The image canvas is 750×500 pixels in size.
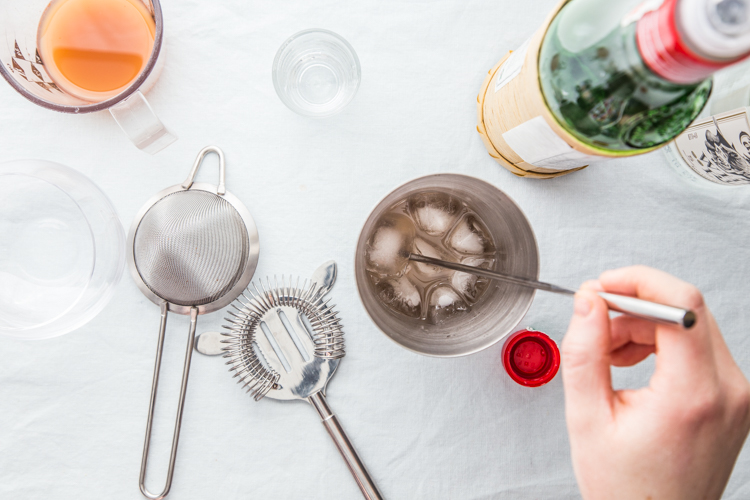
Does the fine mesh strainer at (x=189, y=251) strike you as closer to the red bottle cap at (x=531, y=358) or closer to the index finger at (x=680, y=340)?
the red bottle cap at (x=531, y=358)

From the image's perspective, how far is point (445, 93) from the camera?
2.37ft

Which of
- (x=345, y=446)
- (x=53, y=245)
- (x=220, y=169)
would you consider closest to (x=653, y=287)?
(x=345, y=446)

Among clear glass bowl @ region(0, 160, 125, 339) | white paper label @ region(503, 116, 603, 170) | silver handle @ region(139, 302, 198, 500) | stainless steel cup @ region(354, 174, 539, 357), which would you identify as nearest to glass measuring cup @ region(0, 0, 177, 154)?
clear glass bowl @ region(0, 160, 125, 339)

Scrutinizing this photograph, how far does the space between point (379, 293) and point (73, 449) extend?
0.55 meters

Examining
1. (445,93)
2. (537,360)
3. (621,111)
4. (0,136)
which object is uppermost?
(0,136)

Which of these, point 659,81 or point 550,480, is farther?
point 550,480

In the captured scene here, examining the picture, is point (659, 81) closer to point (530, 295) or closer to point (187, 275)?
point (530, 295)

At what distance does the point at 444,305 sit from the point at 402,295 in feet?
0.20

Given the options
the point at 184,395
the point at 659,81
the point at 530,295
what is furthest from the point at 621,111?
the point at 184,395

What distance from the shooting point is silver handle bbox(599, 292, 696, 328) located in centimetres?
37

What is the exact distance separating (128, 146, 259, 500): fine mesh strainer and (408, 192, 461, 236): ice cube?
26 cm

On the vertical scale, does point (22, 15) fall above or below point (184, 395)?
above

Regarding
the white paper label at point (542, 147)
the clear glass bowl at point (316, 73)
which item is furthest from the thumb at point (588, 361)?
the clear glass bowl at point (316, 73)

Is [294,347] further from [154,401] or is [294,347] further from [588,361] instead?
[588,361]
